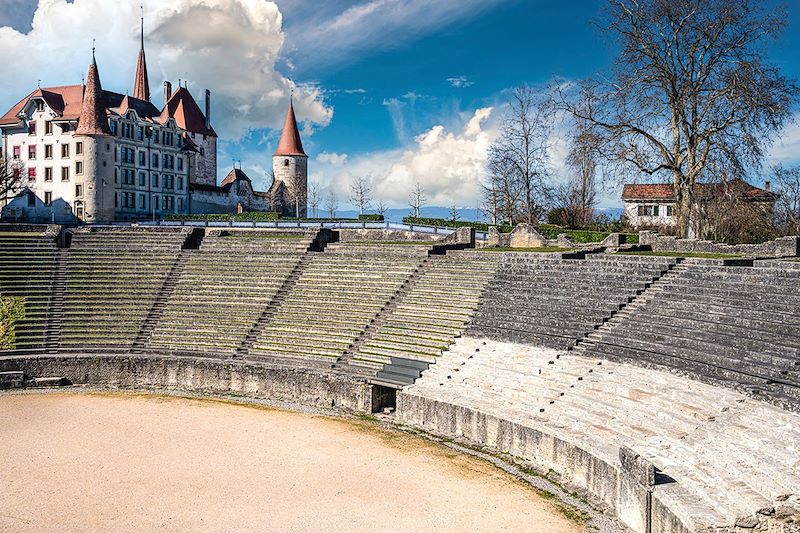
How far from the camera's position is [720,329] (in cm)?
1786

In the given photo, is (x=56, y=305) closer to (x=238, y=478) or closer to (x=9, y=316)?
(x=9, y=316)

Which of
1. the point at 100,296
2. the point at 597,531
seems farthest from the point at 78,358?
the point at 597,531

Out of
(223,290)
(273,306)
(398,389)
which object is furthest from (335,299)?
(398,389)

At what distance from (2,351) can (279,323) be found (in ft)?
34.3

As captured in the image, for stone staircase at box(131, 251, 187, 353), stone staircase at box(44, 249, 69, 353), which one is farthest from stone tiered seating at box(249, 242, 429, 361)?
stone staircase at box(44, 249, 69, 353)

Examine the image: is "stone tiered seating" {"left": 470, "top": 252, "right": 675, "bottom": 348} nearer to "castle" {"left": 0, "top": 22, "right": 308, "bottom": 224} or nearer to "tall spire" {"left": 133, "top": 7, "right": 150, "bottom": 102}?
"castle" {"left": 0, "top": 22, "right": 308, "bottom": 224}

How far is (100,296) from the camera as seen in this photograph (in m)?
29.8

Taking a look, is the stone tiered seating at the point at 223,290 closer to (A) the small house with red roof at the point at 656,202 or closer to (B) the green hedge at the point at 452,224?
(B) the green hedge at the point at 452,224

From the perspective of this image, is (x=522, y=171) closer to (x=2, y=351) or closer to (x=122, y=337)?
(x=122, y=337)

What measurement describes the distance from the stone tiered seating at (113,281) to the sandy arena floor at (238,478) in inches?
247

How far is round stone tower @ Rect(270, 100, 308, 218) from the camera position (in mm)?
77688

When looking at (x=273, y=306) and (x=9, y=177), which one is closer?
(x=273, y=306)

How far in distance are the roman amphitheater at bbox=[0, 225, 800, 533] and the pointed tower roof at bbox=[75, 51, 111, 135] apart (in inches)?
950

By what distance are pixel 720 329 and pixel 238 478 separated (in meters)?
13.0
